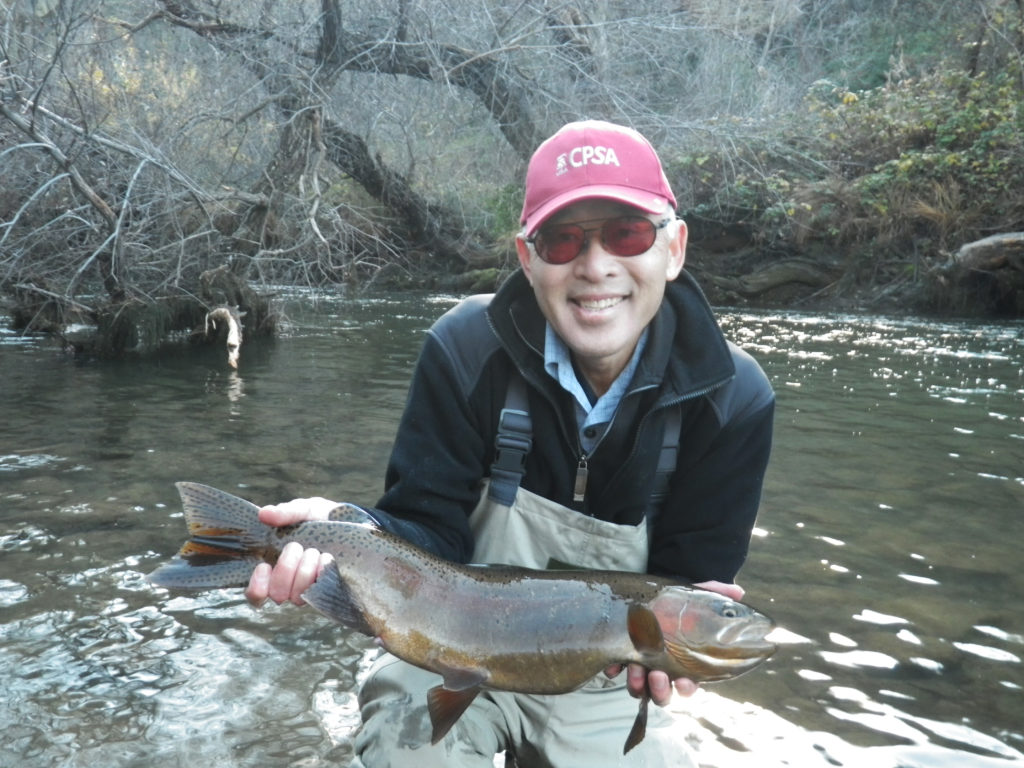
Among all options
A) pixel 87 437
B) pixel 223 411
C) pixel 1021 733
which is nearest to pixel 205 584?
pixel 1021 733

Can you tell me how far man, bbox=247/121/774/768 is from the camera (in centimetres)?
274

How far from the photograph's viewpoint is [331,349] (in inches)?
461

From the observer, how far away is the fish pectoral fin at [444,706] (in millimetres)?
2314

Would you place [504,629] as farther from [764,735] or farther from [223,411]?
[223,411]

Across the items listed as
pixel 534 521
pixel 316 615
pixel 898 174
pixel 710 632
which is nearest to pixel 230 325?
pixel 316 615

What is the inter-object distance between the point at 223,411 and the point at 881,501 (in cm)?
493

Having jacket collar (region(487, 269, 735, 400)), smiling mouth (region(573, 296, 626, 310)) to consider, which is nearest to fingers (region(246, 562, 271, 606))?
jacket collar (region(487, 269, 735, 400))

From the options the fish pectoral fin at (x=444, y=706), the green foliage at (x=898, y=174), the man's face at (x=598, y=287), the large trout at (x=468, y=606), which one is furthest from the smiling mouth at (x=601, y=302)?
the green foliage at (x=898, y=174)

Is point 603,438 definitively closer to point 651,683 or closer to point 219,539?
point 651,683

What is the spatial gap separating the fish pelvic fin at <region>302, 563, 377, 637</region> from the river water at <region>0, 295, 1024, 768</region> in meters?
0.72

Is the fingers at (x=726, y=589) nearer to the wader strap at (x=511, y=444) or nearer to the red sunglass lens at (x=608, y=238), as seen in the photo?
the wader strap at (x=511, y=444)

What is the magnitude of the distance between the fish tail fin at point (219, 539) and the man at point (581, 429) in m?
0.42

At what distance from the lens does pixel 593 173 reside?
270 cm

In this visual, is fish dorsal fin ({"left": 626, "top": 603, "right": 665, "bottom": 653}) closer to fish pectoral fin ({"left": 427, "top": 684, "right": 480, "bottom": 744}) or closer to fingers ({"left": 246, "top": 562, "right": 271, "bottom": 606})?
fish pectoral fin ({"left": 427, "top": 684, "right": 480, "bottom": 744})
